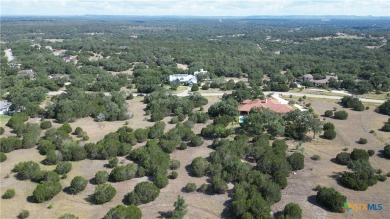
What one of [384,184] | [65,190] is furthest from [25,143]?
[384,184]

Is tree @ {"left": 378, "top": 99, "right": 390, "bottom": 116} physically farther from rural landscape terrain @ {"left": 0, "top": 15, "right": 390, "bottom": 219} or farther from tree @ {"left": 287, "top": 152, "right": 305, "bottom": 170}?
tree @ {"left": 287, "top": 152, "right": 305, "bottom": 170}

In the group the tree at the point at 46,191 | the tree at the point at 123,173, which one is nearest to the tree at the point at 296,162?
the tree at the point at 123,173

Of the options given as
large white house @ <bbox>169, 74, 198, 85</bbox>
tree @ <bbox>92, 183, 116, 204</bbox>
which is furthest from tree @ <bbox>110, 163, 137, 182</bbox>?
large white house @ <bbox>169, 74, 198, 85</bbox>

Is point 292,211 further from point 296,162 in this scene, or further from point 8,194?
point 8,194

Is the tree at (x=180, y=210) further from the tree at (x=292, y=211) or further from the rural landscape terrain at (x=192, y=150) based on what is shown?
the tree at (x=292, y=211)

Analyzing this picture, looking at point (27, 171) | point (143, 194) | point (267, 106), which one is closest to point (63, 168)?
point (27, 171)

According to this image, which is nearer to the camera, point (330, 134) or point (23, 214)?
point (23, 214)
